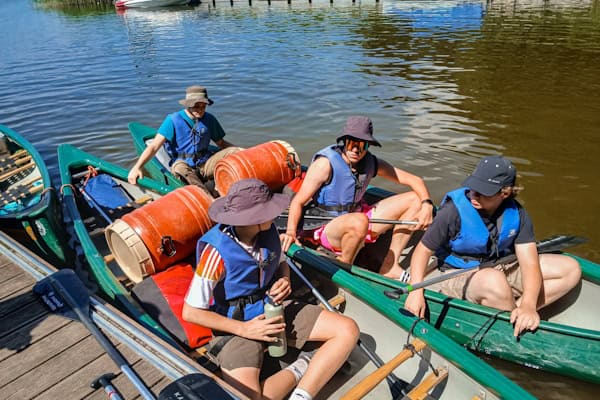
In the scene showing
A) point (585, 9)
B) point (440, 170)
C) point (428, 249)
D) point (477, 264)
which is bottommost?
point (440, 170)

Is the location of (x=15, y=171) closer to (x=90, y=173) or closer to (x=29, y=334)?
(x=90, y=173)

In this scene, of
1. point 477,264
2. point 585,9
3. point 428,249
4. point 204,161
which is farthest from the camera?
point 585,9

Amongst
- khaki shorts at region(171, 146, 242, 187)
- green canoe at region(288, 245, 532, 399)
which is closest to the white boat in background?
khaki shorts at region(171, 146, 242, 187)

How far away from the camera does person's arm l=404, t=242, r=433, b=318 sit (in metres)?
3.77

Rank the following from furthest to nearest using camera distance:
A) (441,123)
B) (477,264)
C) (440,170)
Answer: (441,123) → (440,170) → (477,264)

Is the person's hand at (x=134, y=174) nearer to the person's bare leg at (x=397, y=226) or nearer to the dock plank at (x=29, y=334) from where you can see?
the dock plank at (x=29, y=334)

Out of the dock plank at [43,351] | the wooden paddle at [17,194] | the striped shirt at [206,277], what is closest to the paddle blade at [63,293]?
the dock plank at [43,351]

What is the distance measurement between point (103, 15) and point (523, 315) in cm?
4631

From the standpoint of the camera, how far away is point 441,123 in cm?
1118

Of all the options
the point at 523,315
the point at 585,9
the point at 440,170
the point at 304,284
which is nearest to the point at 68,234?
the point at 304,284

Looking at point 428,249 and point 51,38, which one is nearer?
point 428,249

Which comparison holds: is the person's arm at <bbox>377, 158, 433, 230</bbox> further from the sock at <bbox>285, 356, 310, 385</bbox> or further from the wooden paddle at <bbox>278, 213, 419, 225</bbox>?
the sock at <bbox>285, 356, 310, 385</bbox>

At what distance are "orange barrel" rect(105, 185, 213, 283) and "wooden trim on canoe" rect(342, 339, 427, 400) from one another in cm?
222

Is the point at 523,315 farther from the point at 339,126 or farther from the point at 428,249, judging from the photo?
the point at 339,126
